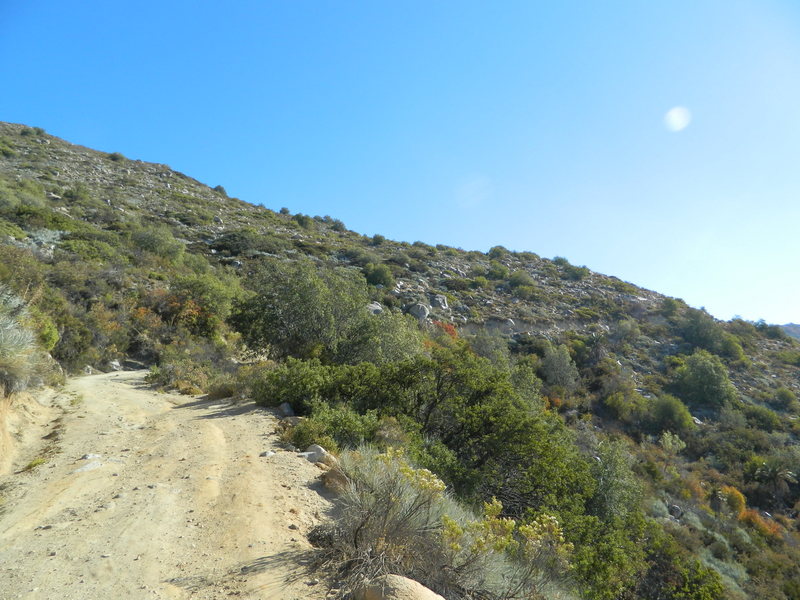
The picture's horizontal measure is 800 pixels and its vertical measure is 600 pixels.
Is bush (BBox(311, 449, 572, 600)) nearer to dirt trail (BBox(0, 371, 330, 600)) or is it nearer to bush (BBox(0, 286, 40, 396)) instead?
dirt trail (BBox(0, 371, 330, 600))

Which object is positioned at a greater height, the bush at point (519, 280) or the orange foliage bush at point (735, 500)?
the bush at point (519, 280)

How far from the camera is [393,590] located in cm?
286

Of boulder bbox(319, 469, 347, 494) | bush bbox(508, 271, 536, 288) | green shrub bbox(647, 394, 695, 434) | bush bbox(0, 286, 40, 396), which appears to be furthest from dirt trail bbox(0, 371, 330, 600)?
bush bbox(508, 271, 536, 288)

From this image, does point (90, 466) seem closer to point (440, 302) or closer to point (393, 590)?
point (393, 590)

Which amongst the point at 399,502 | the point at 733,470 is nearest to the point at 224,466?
the point at 399,502

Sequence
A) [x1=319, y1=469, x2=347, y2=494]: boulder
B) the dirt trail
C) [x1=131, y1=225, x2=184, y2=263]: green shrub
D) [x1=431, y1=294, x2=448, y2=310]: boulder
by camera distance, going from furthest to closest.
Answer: [x1=431, y1=294, x2=448, y2=310]: boulder
[x1=131, y1=225, x2=184, y2=263]: green shrub
[x1=319, y1=469, x2=347, y2=494]: boulder
the dirt trail

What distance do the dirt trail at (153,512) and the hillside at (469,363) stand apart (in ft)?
4.21

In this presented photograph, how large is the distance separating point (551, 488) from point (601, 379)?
843 inches

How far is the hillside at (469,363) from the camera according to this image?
788cm

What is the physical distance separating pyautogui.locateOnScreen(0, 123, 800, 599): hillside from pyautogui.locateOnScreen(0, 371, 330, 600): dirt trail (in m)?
1.28

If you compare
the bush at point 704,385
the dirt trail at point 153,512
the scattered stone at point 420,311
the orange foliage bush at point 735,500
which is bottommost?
the orange foliage bush at point 735,500

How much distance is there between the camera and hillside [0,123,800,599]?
7.88 metres

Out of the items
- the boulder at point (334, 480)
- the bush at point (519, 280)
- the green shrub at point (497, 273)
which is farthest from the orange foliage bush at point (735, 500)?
the green shrub at point (497, 273)

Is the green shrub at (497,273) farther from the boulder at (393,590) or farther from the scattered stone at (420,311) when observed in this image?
the boulder at (393,590)
